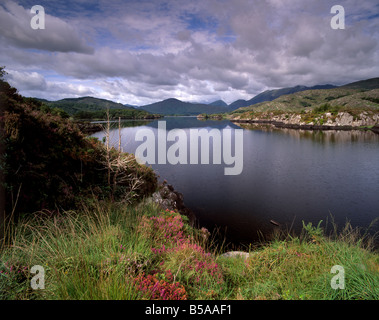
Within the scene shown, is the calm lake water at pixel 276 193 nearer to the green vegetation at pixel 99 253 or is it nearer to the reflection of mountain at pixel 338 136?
the green vegetation at pixel 99 253

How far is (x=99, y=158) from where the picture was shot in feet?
33.7

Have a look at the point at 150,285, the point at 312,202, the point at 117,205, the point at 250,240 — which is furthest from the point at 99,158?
the point at 312,202

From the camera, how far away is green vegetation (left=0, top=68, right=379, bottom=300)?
3.08 m

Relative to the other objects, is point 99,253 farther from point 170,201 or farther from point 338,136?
point 338,136

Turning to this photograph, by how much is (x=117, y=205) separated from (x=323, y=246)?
23.8 feet

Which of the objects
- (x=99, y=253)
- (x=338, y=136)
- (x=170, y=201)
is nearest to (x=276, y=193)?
(x=170, y=201)

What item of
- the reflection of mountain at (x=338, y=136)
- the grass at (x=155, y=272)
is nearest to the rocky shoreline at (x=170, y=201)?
the grass at (x=155, y=272)

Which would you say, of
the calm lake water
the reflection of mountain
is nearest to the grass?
the calm lake water

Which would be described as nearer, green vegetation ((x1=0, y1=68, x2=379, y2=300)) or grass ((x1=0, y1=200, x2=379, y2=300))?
grass ((x1=0, y1=200, x2=379, y2=300))

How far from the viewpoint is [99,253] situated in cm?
380

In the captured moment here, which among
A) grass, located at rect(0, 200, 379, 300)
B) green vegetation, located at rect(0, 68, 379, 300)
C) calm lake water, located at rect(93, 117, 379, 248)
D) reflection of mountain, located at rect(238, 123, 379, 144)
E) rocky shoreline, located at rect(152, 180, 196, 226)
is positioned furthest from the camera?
reflection of mountain, located at rect(238, 123, 379, 144)

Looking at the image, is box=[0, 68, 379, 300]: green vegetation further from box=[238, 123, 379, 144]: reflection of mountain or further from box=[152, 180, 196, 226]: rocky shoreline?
box=[238, 123, 379, 144]: reflection of mountain
